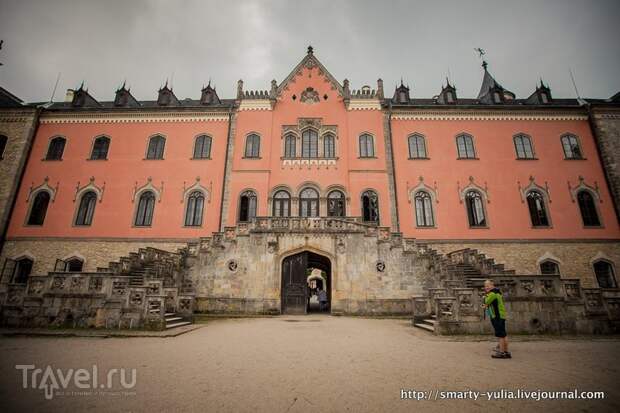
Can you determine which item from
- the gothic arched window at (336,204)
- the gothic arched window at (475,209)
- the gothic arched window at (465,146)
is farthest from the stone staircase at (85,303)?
the gothic arched window at (465,146)

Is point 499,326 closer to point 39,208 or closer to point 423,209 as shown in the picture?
point 423,209

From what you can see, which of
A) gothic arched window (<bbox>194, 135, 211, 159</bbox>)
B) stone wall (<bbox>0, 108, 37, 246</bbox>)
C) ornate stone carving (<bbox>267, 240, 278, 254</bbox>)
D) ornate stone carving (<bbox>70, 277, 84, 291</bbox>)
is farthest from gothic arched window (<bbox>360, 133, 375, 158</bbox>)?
stone wall (<bbox>0, 108, 37, 246</bbox>)

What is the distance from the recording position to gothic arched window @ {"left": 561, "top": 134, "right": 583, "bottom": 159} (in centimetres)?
2086

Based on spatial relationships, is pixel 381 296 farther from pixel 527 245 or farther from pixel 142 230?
pixel 142 230

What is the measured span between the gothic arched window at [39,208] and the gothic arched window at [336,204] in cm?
2102

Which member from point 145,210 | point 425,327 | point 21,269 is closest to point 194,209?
point 145,210

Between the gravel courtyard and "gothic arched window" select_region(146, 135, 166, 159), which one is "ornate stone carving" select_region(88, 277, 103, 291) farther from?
"gothic arched window" select_region(146, 135, 166, 159)

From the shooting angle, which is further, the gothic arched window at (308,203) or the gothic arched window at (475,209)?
the gothic arched window at (308,203)

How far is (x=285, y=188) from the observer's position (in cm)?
2019

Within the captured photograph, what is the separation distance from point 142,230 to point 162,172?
15.2ft

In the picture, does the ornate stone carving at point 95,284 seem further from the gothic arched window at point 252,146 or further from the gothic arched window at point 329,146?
the gothic arched window at point 329,146

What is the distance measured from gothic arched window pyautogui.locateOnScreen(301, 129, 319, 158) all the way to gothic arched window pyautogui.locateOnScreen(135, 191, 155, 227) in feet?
39.0

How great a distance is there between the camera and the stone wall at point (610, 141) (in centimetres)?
1975

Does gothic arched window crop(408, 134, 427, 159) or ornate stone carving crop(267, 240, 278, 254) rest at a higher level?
gothic arched window crop(408, 134, 427, 159)
